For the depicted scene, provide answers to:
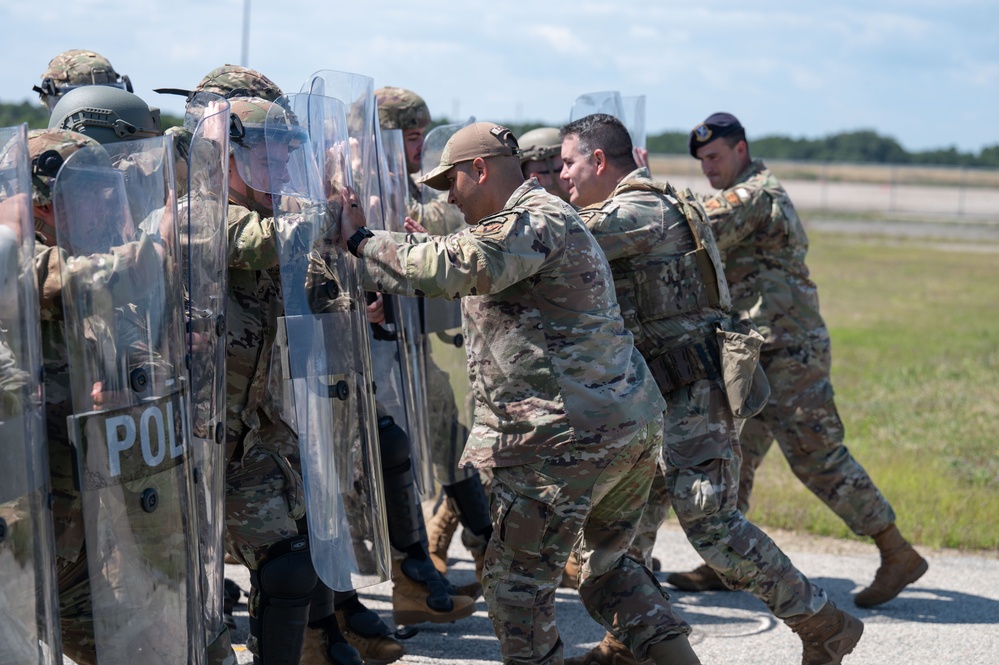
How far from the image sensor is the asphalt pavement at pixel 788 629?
16.4 feet

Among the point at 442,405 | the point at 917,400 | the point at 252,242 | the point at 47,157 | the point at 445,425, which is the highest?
the point at 47,157

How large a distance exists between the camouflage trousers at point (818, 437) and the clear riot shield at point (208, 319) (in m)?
3.34

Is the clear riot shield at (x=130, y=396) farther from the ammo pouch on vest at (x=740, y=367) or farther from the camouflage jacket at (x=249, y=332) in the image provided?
the ammo pouch on vest at (x=740, y=367)

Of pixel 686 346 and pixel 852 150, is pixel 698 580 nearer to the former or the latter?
pixel 686 346

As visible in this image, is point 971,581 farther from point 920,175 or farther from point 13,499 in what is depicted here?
point 920,175

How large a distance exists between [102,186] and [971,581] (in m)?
5.08

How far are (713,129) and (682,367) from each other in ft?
6.44

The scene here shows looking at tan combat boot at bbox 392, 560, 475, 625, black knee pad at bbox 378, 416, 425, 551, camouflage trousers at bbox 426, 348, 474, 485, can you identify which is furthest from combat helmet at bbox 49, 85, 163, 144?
tan combat boot at bbox 392, 560, 475, 625

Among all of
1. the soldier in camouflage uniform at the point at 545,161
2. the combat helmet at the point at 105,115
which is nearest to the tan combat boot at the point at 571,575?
the soldier in camouflage uniform at the point at 545,161

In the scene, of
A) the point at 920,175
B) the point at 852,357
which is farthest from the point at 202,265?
the point at 920,175

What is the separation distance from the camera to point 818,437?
19.3 feet

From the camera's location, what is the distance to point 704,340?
462 cm

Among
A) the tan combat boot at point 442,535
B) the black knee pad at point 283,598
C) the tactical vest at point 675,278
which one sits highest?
the tactical vest at point 675,278

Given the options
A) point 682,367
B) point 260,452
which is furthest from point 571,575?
point 260,452
